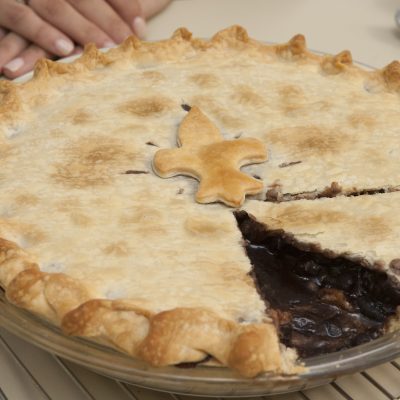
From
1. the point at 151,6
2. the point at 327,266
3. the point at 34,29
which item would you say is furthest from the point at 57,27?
the point at 327,266

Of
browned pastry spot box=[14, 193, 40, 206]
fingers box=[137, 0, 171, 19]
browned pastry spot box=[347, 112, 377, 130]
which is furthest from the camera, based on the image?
fingers box=[137, 0, 171, 19]

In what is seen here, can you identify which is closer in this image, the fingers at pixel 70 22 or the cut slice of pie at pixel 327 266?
the cut slice of pie at pixel 327 266

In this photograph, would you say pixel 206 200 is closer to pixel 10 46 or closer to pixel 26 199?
pixel 26 199

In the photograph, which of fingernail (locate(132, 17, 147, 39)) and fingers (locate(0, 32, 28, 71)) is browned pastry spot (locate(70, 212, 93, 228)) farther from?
fingernail (locate(132, 17, 147, 39))

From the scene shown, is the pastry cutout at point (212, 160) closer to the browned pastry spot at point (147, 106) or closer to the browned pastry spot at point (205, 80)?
the browned pastry spot at point (147, 106)

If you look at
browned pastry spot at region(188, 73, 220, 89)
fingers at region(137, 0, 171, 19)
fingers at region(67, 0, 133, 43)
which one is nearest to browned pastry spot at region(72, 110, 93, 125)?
browned pastry spot at region(188, 73, 220, 89)

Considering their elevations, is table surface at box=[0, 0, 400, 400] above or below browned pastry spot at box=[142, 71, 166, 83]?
above

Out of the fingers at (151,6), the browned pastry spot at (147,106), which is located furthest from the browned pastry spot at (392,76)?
the fingers at (151,6)
